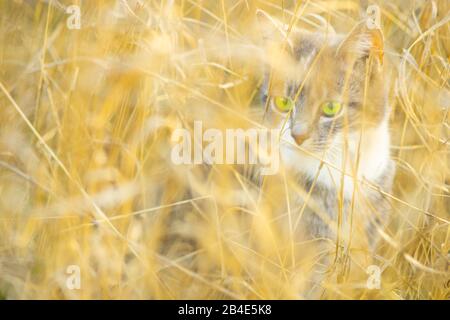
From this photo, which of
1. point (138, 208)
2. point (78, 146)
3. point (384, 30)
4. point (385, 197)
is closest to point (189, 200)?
point (138, 208)

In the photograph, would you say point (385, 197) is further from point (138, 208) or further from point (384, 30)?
point (138, 208)

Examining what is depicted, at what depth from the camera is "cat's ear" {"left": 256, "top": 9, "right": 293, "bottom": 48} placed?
Answer: 1354 millimetres

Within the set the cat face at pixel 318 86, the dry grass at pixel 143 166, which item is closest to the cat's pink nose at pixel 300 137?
the cat face at pixel 318 86

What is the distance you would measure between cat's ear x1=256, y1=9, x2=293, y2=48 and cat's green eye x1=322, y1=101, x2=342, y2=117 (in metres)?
0.15

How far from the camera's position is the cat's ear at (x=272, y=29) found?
135 centimetres

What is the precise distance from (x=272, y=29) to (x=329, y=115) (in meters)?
0.23

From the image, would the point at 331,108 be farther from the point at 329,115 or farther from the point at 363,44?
the point at 363,44

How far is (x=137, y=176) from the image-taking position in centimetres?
140

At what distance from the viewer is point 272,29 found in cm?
136

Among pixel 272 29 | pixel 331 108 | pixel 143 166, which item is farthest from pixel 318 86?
pixel 143 166

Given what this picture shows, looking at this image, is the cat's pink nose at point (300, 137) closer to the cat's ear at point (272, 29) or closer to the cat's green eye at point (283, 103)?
the cat's green eye at point (283, 103)

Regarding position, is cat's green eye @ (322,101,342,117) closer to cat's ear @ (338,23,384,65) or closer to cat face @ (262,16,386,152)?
cat face @ (262,16,386,152)

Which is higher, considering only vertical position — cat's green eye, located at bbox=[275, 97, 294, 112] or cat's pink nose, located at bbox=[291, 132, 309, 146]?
cat's green eye, located at bbox=[275, 97, 294, 112]

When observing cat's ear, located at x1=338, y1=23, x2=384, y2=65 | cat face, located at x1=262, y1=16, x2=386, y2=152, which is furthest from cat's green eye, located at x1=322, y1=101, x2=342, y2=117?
cat's ear, located at x1=338, y1=23, x2=384, y2=65
